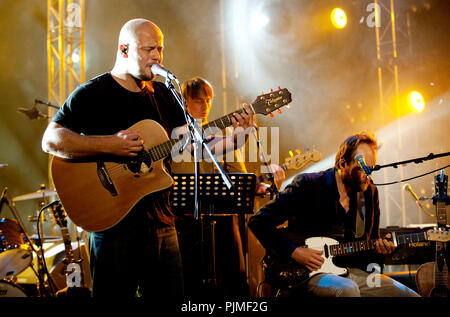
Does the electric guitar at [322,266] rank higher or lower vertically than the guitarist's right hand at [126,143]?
lower

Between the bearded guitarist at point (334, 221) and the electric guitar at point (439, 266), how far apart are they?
1.57 meters

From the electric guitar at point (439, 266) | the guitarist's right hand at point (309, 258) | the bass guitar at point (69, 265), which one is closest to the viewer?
the guitarist's right hand at point (309, 258)

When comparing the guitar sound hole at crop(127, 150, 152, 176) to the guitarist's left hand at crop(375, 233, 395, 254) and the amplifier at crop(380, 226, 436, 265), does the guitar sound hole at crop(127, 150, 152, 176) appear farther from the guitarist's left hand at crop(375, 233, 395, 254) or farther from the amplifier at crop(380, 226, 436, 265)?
the amplifier at crop(380, 226, 436, 265)


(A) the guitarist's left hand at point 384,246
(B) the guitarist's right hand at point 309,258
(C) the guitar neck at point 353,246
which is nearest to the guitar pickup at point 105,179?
(B) the guitarist's right hand at point 309,258

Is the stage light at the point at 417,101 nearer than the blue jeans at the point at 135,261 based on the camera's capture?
No

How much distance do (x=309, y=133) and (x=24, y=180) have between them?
6364 mm

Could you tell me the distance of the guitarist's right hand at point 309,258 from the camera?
3303 millimetres

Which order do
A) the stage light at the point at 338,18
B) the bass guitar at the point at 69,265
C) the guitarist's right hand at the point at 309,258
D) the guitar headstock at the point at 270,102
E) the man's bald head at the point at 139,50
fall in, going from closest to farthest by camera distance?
the man's bald head at the point at 139,50 < the guitar headstock at the point at 270,102 < the guitarist's right hand at the point at 309,258 < the bass guitar at the point at 69,265 < the stage light at the point at 338,18

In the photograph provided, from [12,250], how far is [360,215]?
14.3ft

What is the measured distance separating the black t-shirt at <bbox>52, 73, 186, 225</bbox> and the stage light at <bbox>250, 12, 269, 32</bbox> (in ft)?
19.9

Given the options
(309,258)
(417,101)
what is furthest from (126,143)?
(417,101)

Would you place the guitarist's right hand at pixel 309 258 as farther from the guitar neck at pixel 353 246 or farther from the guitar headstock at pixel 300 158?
the guitar headstock at pixel 300 158

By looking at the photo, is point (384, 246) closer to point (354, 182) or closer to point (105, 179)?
point (354, 182)

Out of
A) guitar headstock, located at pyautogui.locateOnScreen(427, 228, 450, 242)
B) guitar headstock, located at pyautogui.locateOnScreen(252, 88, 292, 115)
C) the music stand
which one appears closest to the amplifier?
guitar headstock, located at pyautogui.locateOnScreen(427, 228, 450, 242)
